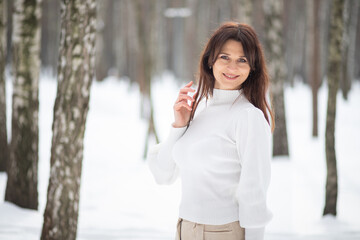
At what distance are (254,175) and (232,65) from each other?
499mm

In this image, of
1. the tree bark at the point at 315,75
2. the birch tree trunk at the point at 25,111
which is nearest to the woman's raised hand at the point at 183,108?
the birch tree trunk at the point at 25,111

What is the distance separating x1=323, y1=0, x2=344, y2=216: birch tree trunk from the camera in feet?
14.8

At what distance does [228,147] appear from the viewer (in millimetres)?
1721

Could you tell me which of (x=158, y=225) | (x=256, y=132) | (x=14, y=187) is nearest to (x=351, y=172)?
(x=158, y=225)

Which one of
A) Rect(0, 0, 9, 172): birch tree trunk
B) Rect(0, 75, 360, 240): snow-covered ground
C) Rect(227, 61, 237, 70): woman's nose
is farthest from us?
Rect(0, 0, 9, 172): birch tree trunk

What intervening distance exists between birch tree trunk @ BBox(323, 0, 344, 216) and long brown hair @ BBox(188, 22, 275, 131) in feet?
9.53

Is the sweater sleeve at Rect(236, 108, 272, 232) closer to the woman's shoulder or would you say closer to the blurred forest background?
the woman's shoulder

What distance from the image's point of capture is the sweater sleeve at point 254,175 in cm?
162

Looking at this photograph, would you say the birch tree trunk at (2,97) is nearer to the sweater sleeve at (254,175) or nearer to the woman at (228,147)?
the woman at (228,147)

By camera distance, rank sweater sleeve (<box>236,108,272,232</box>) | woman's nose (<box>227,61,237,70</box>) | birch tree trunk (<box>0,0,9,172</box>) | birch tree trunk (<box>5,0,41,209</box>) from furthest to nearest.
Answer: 1. birch tree trunk (<box>0,0,9,172</box>)
2. birch tree trunk (<box>5,0,41,209</box>)
3. woman's nose (<box>227,61,237,70</box>)
4. sweater sleeve (<box>236,108,272,232</box>)

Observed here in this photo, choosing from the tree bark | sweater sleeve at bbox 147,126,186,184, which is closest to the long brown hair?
sweater sleeve at bbox 147,126,186,184

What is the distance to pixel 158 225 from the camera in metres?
4.55

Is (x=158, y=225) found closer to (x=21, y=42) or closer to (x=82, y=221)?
(x=82, y=221)

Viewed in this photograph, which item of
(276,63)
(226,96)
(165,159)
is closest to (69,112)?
(165,159)
